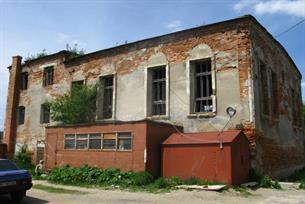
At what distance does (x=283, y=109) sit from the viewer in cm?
1883

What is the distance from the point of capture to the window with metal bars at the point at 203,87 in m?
16.4

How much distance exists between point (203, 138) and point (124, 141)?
135 inches

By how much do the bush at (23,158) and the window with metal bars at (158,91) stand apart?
965 cm

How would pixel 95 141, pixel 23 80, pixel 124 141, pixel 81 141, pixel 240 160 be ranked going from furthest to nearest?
pixel 23 80 < pixel 81 141 < pixel 95 141 < pixel 124 141 < pixel 240 160

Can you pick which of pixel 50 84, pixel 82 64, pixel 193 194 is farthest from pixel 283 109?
pixel 50 84

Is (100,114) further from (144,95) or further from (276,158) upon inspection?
(276,158)

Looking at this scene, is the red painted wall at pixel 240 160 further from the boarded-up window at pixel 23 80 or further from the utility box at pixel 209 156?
the boarded-up window at pixel 23 80

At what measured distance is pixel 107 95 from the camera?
67.0ft

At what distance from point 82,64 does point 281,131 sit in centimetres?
1257

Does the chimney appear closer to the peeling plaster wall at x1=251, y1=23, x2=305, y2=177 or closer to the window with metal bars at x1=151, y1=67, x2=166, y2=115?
Result: the window with metal bars at x1=151, y1=67, x2=166, y2=115

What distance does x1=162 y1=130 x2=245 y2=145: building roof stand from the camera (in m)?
13.3

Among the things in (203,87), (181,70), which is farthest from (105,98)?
(203,87)

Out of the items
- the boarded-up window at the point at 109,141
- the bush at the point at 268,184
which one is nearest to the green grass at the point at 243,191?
the bush at the point at 268,184

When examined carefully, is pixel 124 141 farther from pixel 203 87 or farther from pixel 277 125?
pixel 277 125
